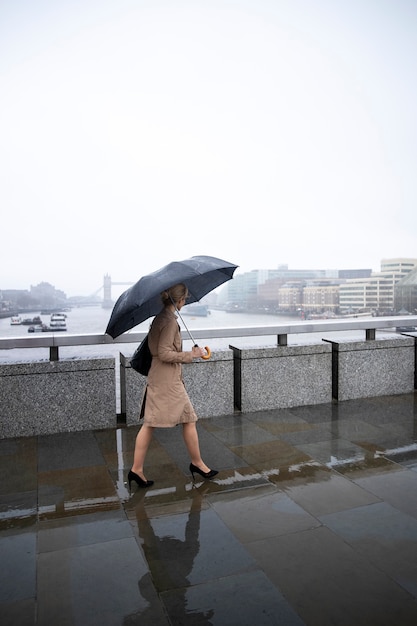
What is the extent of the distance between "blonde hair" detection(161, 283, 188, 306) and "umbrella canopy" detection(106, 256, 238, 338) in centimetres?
9

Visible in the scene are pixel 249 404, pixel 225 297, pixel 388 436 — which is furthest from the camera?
pixel 225 297

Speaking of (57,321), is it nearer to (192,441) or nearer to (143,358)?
(143,358)

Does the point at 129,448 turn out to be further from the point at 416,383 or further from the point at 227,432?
the point at 416,383

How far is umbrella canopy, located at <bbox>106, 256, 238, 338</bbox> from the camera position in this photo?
156 inches

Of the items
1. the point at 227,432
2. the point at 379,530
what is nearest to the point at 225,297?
the point at 227,432

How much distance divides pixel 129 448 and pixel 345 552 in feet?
9.00

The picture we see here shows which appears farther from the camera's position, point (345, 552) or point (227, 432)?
point (227, 432)

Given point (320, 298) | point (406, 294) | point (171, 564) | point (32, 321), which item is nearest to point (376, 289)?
point (406, 294)

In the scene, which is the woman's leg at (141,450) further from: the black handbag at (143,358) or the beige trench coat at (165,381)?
the black handbag at (143,358)

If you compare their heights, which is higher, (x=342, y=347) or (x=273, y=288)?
(x=273, y=288)

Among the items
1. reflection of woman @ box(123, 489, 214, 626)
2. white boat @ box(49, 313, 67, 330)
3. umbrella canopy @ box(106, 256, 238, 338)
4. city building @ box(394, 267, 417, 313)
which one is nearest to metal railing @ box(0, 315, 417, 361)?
umbrella canopy @ box(106, 256, 238, 338)

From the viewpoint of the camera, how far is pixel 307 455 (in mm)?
5164

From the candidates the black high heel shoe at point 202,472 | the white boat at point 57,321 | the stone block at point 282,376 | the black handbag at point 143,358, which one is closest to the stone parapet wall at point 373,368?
the stone block at point 282,376

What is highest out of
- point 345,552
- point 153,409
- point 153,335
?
point 153,335
